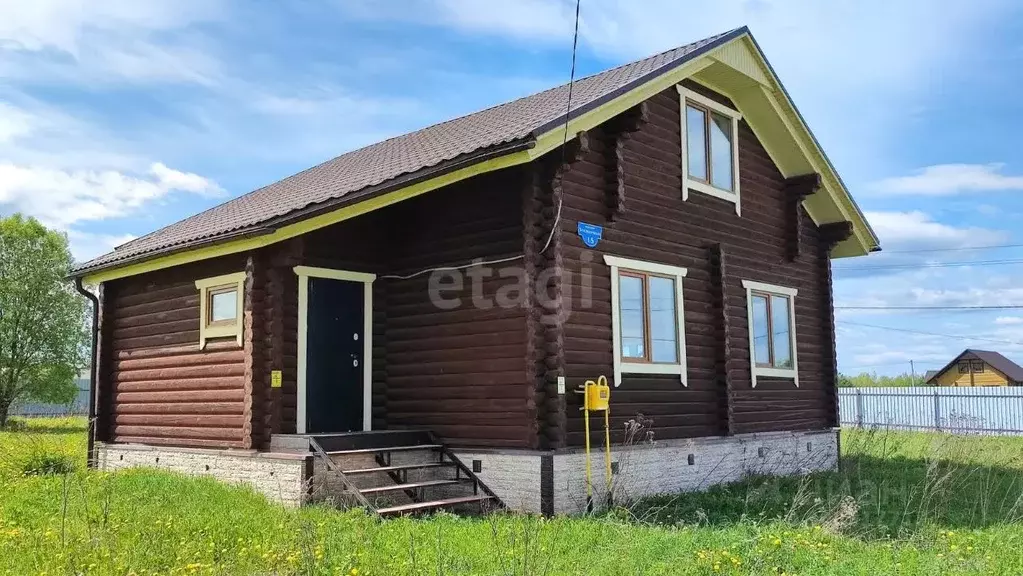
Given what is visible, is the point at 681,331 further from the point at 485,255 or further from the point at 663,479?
the point at 485,255

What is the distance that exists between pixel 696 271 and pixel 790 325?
308 cm

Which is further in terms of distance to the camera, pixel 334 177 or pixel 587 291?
pixel 334 177

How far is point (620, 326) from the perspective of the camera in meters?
10.6

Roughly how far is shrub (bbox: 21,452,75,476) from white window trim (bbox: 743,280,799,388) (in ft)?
31.4

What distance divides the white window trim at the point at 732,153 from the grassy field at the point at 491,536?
13.6ft

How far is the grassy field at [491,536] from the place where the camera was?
628 cm

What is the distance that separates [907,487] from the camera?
1162 centimetres

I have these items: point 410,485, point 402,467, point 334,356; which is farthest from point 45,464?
point 410,485

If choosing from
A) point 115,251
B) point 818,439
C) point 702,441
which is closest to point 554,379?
point 702,441

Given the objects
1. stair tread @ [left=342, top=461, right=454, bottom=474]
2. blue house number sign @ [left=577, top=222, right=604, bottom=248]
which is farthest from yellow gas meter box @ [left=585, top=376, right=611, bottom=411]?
stair tread @ [left=342, top=461, right=454, bottom=474]

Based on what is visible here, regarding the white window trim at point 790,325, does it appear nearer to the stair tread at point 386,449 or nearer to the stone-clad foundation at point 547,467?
the stone-clad foundation at point 547,467

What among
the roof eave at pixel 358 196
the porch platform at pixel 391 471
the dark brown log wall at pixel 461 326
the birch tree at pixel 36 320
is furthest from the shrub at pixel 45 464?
the birch tree at pixel 36 320

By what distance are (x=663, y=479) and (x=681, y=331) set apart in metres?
1.95

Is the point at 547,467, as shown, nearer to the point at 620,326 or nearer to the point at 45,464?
the point at 620,326
